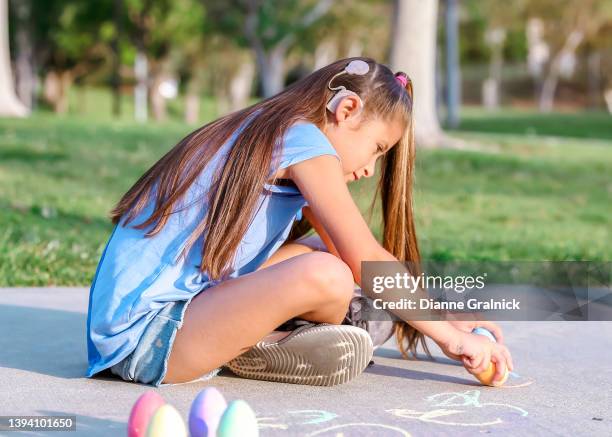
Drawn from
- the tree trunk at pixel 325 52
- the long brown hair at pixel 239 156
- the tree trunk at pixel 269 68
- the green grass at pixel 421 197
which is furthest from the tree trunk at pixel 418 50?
the tree trunk at pixel 325 52

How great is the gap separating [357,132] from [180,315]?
891mm

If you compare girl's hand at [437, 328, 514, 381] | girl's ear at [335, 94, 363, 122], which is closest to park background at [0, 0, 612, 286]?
girl's ear at [335, 94, 363, 122]

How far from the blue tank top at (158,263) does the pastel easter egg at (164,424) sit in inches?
32.5

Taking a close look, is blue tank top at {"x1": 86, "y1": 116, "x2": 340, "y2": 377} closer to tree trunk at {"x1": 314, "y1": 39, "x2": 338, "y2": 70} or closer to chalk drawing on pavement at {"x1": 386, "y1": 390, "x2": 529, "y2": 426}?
chalk drawing on pavement at {"x1": 386, "y1": 390, "x2": 529, "y2": 426}

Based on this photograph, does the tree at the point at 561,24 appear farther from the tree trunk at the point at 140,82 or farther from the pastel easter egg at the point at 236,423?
the pastel easter egg at the point at 236,423

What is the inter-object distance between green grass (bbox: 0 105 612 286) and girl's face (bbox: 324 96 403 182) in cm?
73

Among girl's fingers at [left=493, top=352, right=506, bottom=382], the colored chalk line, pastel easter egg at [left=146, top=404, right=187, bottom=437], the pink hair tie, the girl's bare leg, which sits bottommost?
the colored chalk line

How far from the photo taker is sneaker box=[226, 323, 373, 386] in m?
3.38

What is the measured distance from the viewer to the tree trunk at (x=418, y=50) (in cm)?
1293

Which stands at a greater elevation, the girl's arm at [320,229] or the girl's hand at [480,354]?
the girl's arm at [320,229]

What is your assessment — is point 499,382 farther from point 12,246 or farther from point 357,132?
point 12,246

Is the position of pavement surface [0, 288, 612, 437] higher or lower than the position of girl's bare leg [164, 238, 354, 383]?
lower

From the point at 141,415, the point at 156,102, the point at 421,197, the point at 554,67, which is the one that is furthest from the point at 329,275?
the point at 554,67

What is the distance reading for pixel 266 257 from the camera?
363 centimetres
